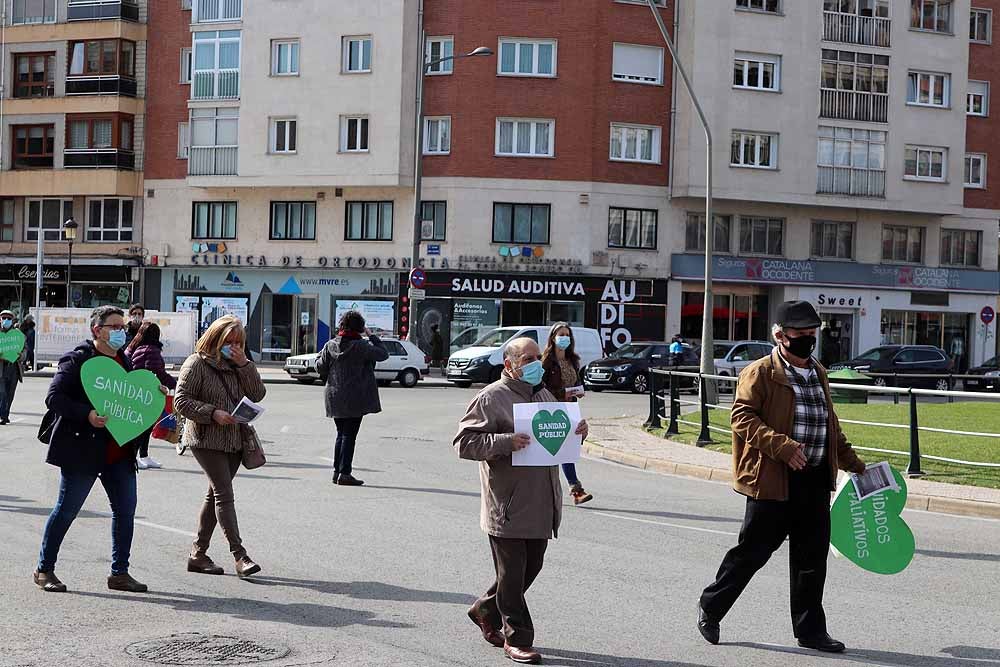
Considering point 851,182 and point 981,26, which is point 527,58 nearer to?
point 851,182

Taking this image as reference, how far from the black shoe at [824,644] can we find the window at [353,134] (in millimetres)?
38343

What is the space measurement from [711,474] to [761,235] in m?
30.9

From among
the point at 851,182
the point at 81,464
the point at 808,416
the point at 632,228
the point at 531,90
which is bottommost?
the point at 81,464

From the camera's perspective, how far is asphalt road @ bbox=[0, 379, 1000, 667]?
6.73 m

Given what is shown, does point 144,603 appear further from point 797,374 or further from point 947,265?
point 947,265

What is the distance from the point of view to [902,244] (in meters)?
47.4

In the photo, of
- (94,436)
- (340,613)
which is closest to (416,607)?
(340,613)

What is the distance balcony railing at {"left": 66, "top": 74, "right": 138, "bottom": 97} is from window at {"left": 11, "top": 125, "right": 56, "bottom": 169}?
1.73 meters

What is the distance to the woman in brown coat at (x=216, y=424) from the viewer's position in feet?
27.7

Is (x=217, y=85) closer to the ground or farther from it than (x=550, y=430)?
farther from it

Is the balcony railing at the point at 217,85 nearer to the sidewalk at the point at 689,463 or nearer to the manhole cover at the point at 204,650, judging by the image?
the sidewalk at the point at 689,463

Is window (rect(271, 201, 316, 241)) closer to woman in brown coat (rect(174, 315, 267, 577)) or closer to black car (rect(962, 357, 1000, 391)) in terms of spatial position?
black car (rect(962, 357, 1000, 391))

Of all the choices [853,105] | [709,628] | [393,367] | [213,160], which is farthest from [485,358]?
[709,628]

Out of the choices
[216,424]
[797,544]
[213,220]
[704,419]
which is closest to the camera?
[797,544]
